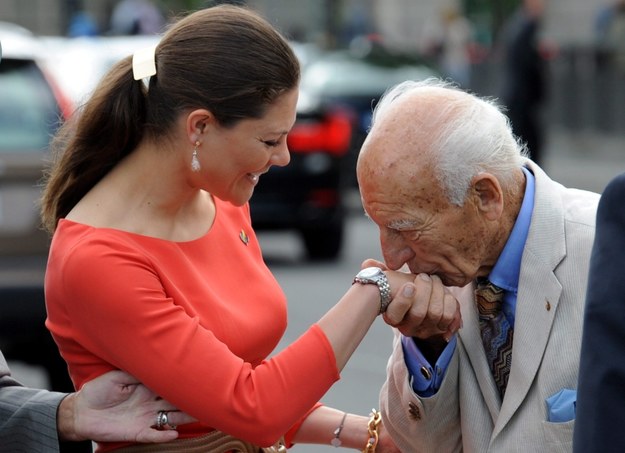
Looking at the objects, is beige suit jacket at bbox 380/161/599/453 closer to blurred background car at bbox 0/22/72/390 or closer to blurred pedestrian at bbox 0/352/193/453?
blurred pedestrian at bbox 0/352/193/453

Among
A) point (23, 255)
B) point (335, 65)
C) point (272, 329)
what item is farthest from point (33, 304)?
point (335, 65)

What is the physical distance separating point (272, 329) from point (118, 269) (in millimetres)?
484

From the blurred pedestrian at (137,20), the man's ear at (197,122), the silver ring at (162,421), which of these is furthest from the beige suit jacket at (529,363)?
the blurred pedestrian at (137,20)

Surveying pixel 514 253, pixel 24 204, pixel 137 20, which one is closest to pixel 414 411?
pixel 514 253

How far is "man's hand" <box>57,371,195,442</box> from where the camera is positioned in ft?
9.70

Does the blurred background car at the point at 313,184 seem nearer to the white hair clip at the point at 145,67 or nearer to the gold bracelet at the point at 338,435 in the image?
the gold bracelet at the point at 338,435

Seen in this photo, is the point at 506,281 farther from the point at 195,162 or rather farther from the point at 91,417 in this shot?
the point at 91,417

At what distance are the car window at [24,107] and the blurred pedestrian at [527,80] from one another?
984 cm

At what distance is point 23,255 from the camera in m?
6.84

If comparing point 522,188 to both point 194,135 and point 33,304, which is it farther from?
point 33,304

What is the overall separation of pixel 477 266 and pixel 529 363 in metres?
0.26

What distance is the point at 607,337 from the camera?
1.94 metres

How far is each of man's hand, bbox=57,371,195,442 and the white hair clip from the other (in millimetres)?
661

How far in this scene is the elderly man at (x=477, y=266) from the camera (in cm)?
306
